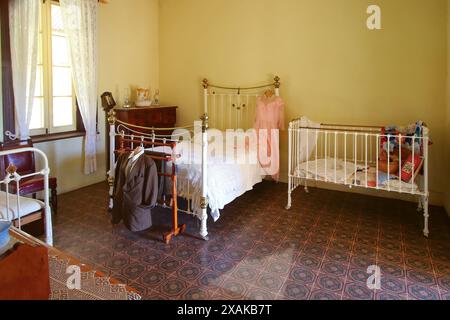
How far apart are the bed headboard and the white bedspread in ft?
5.05

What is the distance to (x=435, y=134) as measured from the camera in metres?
4.02

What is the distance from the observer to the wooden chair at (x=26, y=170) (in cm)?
341

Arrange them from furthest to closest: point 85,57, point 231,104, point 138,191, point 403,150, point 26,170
Result: point 231,104 < point 85,57 < point 26,170 < point 403,150 < point 138,191

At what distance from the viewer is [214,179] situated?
10.7 ft

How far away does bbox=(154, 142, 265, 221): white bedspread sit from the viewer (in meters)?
3.21

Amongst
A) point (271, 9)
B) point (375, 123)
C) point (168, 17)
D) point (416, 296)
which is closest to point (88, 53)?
point (168, 17)

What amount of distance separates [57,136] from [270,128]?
2818 millimetres

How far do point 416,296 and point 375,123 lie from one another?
101 inches

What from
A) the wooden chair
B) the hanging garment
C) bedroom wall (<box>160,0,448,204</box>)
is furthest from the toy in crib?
the wooden chair

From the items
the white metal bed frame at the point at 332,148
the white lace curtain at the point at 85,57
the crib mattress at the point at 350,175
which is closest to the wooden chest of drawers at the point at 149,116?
the white lace curtain at the point at 85,57

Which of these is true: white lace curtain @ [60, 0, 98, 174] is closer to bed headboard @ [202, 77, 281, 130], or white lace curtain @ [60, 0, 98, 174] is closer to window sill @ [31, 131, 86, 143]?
window sill @ [31, 131, 86, 143]

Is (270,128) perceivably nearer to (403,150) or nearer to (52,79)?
(403,150)

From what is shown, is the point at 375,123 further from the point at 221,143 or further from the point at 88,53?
the point at 88,53

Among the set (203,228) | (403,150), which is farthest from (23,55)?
(403,150)
